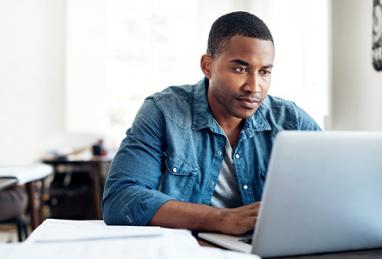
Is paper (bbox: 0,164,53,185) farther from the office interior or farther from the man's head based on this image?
the office interior

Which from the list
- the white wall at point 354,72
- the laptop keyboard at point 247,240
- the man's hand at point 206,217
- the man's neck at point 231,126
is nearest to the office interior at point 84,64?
the white wall at point 354,72

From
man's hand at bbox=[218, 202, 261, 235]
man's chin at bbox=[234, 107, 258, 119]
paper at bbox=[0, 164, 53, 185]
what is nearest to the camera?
man's hand at bbox=[218, 202, 261, 235]

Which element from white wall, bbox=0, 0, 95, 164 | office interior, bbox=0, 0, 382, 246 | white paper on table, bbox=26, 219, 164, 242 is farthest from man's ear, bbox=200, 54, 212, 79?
white wall, bbox=0, 0, 95, 164

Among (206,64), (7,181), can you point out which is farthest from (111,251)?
(7,181)

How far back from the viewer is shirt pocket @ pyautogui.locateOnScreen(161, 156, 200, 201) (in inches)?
45.6

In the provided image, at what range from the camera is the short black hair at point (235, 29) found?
119cm

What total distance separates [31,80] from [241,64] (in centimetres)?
379

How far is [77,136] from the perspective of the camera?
4605 mm

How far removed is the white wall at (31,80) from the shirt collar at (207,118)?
346 cm

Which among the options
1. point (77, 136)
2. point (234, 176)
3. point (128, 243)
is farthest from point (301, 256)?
point (77, 136)

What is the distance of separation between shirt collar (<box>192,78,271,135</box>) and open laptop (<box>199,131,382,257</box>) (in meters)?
0.54

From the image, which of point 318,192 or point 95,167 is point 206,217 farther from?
point 95,167

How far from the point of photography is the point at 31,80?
4547mm

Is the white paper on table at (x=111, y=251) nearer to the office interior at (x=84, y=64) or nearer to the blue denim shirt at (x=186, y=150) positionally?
the blue denim shirt at (x=186, y=150)
